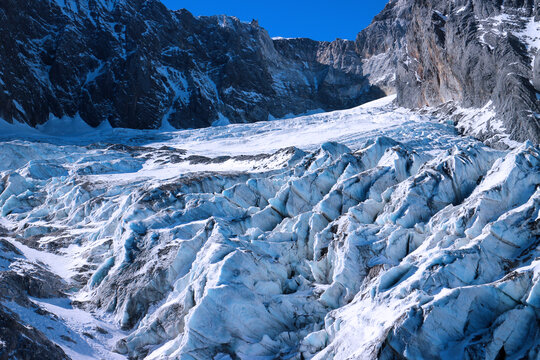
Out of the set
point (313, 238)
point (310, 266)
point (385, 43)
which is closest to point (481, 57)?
point (313, 238)

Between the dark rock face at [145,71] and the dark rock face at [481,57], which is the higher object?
the dark rock face at [145,71]

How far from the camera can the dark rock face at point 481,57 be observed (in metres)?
61.6

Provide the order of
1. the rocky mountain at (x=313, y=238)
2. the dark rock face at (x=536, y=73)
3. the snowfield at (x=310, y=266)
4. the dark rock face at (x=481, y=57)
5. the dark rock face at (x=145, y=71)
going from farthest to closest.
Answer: the dark rock face at (x=145, y=71), the dark rock face at (x=481, y=57), the dark rock face at (x=536, y=73), the rocky mountain at (x=313, y=238), the snowfield at (x=310, y=266)

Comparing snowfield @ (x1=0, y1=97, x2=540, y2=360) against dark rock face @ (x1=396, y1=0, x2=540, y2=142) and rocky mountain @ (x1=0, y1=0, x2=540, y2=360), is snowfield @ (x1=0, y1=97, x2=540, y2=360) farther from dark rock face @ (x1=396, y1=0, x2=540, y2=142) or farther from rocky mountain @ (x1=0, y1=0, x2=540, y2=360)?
dark rock face @ (x1=396, y1=0, x2=540, y2=142)

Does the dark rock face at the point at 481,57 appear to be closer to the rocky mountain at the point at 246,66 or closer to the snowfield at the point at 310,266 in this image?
the rocky mountain at the point at 246,66

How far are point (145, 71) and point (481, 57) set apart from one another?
9499cm

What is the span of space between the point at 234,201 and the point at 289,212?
607cm

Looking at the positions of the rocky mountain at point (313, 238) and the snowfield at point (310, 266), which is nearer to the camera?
the snowfield at point (310, 266)

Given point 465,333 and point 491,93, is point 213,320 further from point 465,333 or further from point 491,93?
point 491,93

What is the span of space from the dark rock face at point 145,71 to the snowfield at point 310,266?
91.7m

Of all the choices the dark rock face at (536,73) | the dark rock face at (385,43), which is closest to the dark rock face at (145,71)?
the dark rock face at (385,43)

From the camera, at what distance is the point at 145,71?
445 ft

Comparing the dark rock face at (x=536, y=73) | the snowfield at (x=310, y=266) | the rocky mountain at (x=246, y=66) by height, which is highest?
the rocky mountain at (x=246, y=66)

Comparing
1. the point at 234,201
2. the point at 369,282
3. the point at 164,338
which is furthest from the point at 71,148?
the point at 369,282
